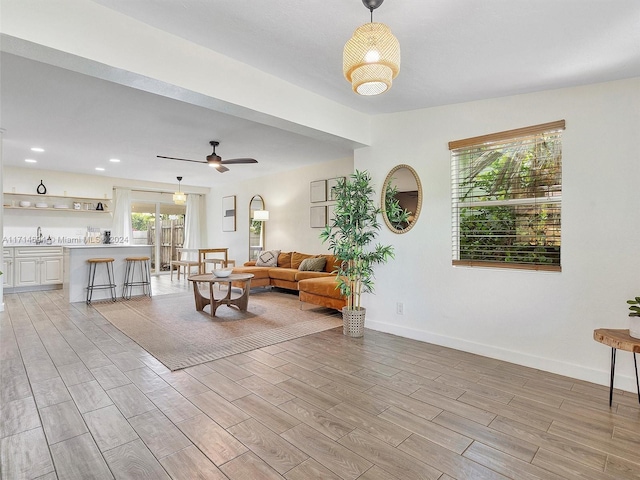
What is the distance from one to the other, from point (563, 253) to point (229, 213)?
7.94 meters

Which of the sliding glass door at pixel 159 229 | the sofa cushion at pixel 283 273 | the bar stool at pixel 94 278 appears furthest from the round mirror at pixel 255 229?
the bar stool at pixel 94 278

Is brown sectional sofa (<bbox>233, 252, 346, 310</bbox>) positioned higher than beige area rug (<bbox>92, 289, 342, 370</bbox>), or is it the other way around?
brown sectional sofa (<bbox>233, 252, 346, 310</bbox>)

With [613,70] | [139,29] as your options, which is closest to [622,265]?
[613,70]

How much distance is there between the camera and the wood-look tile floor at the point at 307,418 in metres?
1.67

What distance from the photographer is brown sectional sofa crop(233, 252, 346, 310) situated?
476cm

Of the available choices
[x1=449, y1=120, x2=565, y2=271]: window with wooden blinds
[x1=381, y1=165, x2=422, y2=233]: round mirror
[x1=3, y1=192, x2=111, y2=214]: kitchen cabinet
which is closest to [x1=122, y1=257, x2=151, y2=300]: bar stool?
[x1=3, y1=192, x2=111, y2=214]: kitchen cabinet

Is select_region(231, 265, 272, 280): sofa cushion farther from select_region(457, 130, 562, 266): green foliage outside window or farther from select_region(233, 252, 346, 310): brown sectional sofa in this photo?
select_region(457, 130, 562, 266): green foliage outside window

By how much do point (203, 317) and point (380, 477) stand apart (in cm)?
363

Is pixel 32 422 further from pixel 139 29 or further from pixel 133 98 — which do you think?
pixel 133 98

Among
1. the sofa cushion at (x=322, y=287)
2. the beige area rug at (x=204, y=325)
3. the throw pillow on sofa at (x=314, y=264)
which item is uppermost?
the throw pillow on sofa at (x=314, y=264)

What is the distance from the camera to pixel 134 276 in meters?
6.29

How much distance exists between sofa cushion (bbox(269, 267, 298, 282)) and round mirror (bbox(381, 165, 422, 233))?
2800mm

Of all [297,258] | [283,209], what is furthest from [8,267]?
[297,258]

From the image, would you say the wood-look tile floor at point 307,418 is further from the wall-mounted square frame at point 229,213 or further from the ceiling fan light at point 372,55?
the wall-mounted square frame at point 229,213
